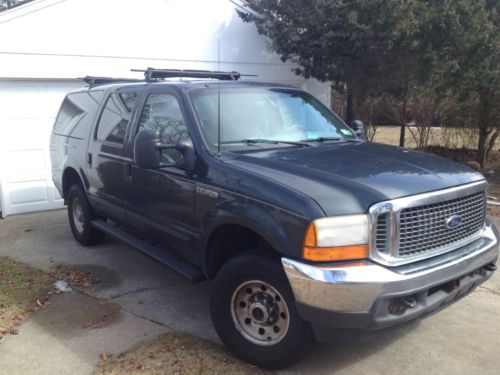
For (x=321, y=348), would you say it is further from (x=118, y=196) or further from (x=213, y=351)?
(x=118, y=196)

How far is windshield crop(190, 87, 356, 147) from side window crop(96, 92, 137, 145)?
1048 millimetres

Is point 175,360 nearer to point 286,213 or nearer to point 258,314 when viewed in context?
point 258,314

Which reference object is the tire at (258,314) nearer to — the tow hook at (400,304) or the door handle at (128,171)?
the tow hook at (400,304)

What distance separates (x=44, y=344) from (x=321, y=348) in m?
2.17

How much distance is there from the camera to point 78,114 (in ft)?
20.7

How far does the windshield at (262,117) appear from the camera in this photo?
4.22 m

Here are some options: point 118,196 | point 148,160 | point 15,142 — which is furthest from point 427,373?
point 15,142

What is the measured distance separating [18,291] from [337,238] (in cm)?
357

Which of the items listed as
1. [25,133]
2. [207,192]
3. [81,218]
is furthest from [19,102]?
[207,192]

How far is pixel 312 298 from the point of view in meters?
3.03

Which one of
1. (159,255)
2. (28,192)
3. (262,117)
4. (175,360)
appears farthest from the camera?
(28,192)

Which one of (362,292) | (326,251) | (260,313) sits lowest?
(260,313)

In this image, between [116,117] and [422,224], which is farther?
[116,117]

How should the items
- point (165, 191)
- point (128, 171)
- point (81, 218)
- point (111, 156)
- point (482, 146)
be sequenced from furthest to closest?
point (482, 146), point (81, 218), point (111, 156), point (128, 171), point (165, 191)
